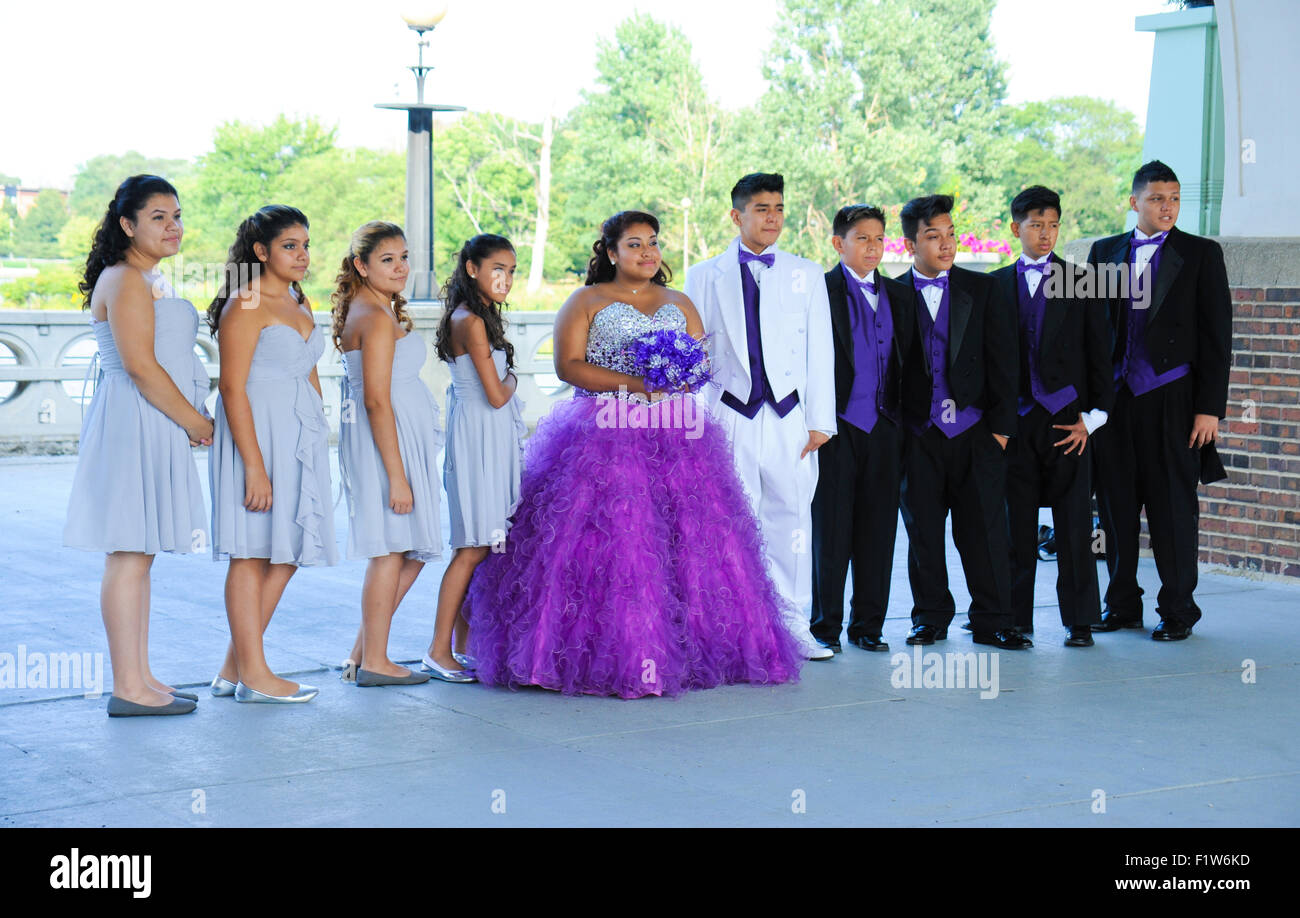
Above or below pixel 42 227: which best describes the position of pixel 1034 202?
below

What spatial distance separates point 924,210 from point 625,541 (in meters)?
2.09

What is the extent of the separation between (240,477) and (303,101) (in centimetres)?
5510

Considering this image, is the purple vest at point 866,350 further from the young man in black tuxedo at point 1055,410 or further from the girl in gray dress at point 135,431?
the girl in gray dress at point 135,431

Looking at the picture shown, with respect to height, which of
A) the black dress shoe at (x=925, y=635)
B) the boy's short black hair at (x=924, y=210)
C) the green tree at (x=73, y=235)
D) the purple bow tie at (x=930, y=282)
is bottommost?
the black dress shoe at (x=925, y=635)

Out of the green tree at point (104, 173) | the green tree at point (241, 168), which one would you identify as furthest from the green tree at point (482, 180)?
the green tree at point (104, 173)

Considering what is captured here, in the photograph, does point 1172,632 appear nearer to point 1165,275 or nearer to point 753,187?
point 1165,275

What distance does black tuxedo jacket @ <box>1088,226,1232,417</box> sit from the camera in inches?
276

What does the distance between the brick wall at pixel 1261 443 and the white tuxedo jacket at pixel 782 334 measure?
324cm

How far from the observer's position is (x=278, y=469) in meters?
5.57

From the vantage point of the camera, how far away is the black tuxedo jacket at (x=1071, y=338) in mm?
6848

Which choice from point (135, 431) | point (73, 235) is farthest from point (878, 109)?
point (135, 431)

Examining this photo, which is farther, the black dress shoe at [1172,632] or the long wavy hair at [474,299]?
the black dress shoe at [1172,632]

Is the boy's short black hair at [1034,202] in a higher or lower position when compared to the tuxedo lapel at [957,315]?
higher

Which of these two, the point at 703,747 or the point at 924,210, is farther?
the point at 924,210
